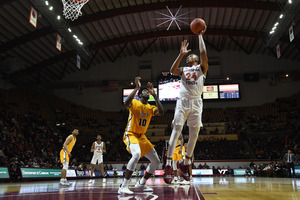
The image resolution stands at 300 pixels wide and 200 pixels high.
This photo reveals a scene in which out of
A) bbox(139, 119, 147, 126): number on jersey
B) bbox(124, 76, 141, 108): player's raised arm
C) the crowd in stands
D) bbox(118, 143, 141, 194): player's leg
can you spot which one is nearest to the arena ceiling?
the crowd in stands

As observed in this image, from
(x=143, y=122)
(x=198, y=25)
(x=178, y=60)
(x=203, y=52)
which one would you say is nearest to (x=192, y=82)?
(x=178, y=60)

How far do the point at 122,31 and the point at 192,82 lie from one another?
21608 millimetres

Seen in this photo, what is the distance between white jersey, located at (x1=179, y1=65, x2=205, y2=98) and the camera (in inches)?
208

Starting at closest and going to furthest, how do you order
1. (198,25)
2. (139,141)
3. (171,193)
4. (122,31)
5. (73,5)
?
(171,193), (198,25), (139,141), (73,5), (122,31)

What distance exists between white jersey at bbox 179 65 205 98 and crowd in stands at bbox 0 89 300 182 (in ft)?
53.2

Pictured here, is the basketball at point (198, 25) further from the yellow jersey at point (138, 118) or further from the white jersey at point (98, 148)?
the white jersey at point (98, 148)

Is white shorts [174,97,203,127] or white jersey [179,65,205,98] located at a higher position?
white jersey [179,65,205,98]

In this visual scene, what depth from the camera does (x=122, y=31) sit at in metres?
25.7

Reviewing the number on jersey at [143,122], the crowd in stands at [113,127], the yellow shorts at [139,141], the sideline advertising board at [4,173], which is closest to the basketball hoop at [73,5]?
the sideline advertising board at [4,173]

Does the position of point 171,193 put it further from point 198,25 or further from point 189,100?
point 198,25

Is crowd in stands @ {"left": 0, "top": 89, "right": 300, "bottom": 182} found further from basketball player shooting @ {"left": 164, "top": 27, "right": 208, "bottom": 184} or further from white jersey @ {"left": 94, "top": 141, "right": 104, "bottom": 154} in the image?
basketball player shooting @ {"left": 164, "top": 27, "right": 208, "bottom": 184}

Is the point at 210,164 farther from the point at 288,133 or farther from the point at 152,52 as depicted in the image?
the point at 152,52

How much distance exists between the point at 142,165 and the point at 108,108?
1132cm

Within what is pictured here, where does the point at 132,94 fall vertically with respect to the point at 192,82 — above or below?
below
